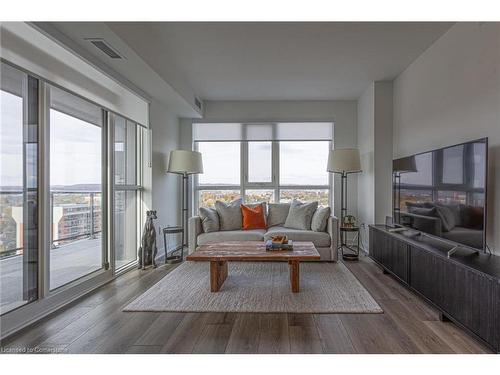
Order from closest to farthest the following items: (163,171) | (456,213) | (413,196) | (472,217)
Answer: (472,217), (456,213), (413,196), (163,171)

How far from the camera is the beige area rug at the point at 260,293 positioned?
270cm

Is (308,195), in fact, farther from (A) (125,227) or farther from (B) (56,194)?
(B) (56,194)

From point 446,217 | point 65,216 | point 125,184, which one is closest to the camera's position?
point 446,217

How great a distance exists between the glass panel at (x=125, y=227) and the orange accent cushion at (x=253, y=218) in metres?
1.59

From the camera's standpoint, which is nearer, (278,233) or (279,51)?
(279,51)

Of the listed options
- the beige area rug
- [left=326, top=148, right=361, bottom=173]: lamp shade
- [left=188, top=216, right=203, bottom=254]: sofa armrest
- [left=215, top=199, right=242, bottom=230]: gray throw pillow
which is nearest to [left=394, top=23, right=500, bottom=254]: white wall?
[left=326, top=148, right=361, bottom=173]: lamp shade

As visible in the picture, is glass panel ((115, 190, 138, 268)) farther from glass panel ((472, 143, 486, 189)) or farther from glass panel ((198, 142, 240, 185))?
glass panel ((472, 143, 486, 189))

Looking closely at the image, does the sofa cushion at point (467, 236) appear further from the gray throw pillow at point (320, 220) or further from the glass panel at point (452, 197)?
the gray throw pillow at point (320, 220)

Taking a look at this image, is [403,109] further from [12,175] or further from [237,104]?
[12,175]

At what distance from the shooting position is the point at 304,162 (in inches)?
223

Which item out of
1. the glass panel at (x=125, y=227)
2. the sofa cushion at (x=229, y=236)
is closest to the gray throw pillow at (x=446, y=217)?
the sofa cushion at (x=229, y=236)

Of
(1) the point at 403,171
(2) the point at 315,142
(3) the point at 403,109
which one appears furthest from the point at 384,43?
(2) the point at 315,142

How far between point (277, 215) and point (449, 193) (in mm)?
2696

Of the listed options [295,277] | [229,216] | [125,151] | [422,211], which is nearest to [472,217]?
[422,211]
